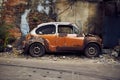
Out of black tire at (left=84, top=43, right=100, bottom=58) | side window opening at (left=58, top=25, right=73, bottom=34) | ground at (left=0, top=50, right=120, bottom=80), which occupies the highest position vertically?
side window opening at (left=58, top=25, right=73, bottom=34)

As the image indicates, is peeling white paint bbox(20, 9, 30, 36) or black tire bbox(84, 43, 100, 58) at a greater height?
peeling white paint bbox(20, 9, 30, 36)

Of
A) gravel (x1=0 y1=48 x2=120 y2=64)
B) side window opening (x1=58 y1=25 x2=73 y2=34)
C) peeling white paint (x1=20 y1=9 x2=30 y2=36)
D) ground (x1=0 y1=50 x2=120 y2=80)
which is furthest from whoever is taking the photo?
peeling white paint (x1=20 y1=9 x2=30 y2=36)

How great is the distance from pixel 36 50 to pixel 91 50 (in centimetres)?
274

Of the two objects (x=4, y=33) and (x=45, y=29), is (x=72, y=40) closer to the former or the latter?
(x=45, y=29)

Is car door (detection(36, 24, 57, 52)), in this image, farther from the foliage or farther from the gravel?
the foliage

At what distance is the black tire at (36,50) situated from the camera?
17875 mm

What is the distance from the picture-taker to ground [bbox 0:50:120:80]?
43.8ft

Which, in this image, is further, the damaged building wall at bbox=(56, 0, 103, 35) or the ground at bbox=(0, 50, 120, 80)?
the damaged building wall at bbox=(56, 0, 103, 35)

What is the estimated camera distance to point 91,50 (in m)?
18.1

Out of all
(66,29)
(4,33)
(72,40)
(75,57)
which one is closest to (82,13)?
(66,29)

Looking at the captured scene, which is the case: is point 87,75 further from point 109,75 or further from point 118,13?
point 118,13

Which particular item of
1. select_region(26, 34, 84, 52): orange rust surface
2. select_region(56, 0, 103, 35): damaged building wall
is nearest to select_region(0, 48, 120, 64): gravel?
select_region(26, 34, 84, 52): orange rust surface

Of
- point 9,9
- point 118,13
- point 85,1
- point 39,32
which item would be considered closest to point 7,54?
point 39,32

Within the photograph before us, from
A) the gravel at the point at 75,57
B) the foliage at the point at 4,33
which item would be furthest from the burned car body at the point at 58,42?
the foliage at the point at 4,33
